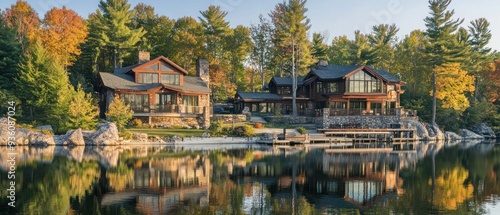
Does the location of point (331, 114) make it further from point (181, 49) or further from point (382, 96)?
point (181, 49)

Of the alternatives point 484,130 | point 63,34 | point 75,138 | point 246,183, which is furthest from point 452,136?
point 63,34

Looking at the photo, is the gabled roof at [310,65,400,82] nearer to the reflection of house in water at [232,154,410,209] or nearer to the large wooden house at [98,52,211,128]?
the large wooden house at [98,52,211,128]

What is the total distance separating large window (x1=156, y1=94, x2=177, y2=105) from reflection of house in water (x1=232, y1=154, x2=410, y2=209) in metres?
21.5

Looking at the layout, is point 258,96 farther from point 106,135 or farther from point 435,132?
point 106,135

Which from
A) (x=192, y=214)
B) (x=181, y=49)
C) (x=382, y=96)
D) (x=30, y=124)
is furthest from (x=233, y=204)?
(x=181, y=49)

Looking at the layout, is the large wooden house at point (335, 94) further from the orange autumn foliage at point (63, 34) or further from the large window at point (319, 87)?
the orange autumn foliage at point (63, 34)

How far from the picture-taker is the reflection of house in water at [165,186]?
1698cm

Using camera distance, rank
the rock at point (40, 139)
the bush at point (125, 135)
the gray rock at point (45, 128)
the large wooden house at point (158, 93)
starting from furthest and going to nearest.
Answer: the large wooden house at point (158, 93), the bush at point (125, 135), the gray rock at point (45, 128), the rock at point (40, 139)

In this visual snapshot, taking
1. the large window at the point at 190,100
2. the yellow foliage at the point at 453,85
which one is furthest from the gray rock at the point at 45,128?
the yellow foliage at the point at 453,85

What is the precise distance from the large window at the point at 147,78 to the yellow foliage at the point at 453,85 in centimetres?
3734

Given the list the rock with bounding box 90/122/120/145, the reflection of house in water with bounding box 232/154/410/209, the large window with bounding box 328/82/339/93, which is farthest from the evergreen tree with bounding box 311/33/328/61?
the reflection of house in water with bounding box 232/154/410/209

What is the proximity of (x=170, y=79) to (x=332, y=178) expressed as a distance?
3109cm

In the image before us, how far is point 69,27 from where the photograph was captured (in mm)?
54500

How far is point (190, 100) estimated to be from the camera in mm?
50969
